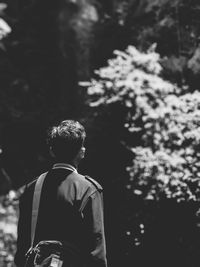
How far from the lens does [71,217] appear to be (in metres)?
2.93

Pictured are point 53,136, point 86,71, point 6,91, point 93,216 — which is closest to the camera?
point 93,216

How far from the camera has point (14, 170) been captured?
9.37m

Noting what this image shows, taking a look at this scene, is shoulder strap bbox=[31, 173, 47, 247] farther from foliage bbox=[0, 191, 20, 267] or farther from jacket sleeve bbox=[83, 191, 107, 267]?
foliage bbox=[0, 191, 20, 267]

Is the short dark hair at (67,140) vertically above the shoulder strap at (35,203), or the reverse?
the short dark hair at (67,140)

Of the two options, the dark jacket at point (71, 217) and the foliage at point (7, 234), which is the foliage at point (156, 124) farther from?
the dark jacket at point (71, 217)

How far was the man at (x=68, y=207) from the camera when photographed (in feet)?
9.46

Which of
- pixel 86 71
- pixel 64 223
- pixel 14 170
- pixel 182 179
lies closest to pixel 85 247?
pixel 64 223

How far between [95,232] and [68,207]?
0.26 metres

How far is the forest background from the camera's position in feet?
19.9

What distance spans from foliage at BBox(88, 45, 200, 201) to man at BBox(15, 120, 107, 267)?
9.27 feet

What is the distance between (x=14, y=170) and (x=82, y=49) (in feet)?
9.86

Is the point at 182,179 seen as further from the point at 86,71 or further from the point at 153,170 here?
the point at 86,71

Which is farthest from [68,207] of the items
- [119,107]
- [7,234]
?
[119,107]

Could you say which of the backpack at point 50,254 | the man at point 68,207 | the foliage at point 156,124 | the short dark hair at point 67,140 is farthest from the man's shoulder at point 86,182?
the foliage at point 156,124
